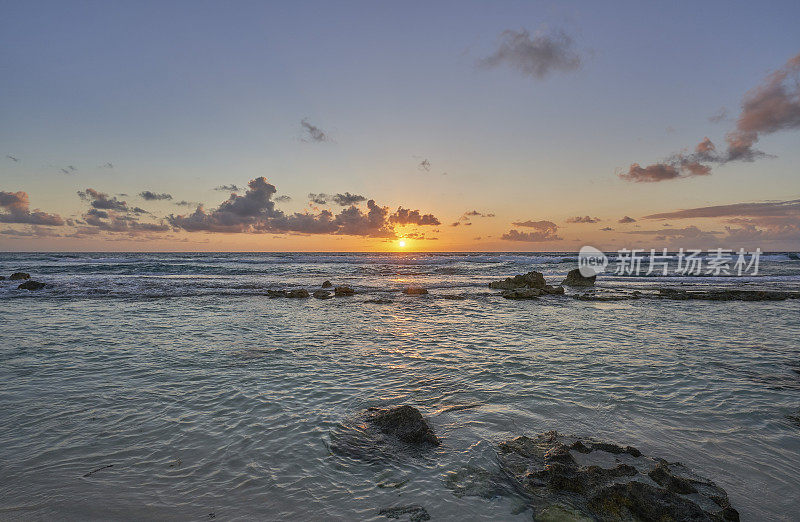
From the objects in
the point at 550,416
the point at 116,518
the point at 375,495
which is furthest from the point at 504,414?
the point at 116,518

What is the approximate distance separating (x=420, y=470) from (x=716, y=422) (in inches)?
208

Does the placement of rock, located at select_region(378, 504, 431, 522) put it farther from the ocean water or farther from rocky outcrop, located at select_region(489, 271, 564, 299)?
rocky outcrop, located at select_region(489, 271, 564, 299)

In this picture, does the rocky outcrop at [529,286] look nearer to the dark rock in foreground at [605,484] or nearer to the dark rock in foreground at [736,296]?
the dark rock in foreground at [736,296]

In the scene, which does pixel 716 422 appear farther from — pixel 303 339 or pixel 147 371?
pixel 147 371

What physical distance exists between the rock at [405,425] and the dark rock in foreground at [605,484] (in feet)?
3.54

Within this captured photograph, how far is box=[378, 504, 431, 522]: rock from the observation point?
3981 mm

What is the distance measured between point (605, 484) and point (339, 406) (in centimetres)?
435

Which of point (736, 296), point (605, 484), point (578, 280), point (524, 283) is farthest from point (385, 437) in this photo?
point (578, 280)

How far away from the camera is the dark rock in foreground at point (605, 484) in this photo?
3951 mm

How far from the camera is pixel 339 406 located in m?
6.93

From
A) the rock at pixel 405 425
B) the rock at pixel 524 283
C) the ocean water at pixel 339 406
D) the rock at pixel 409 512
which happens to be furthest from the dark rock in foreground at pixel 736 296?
the rock at pixel 409 512

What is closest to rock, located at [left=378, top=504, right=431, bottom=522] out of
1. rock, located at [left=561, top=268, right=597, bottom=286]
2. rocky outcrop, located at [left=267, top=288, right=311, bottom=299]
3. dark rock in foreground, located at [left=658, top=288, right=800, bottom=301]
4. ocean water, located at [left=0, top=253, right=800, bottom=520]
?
ocean water, located at [left=0, top=253, right=800, bottom=520]

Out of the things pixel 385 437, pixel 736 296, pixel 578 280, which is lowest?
pixel 385 437

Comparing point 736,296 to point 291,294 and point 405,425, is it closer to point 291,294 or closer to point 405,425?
point 405,425
